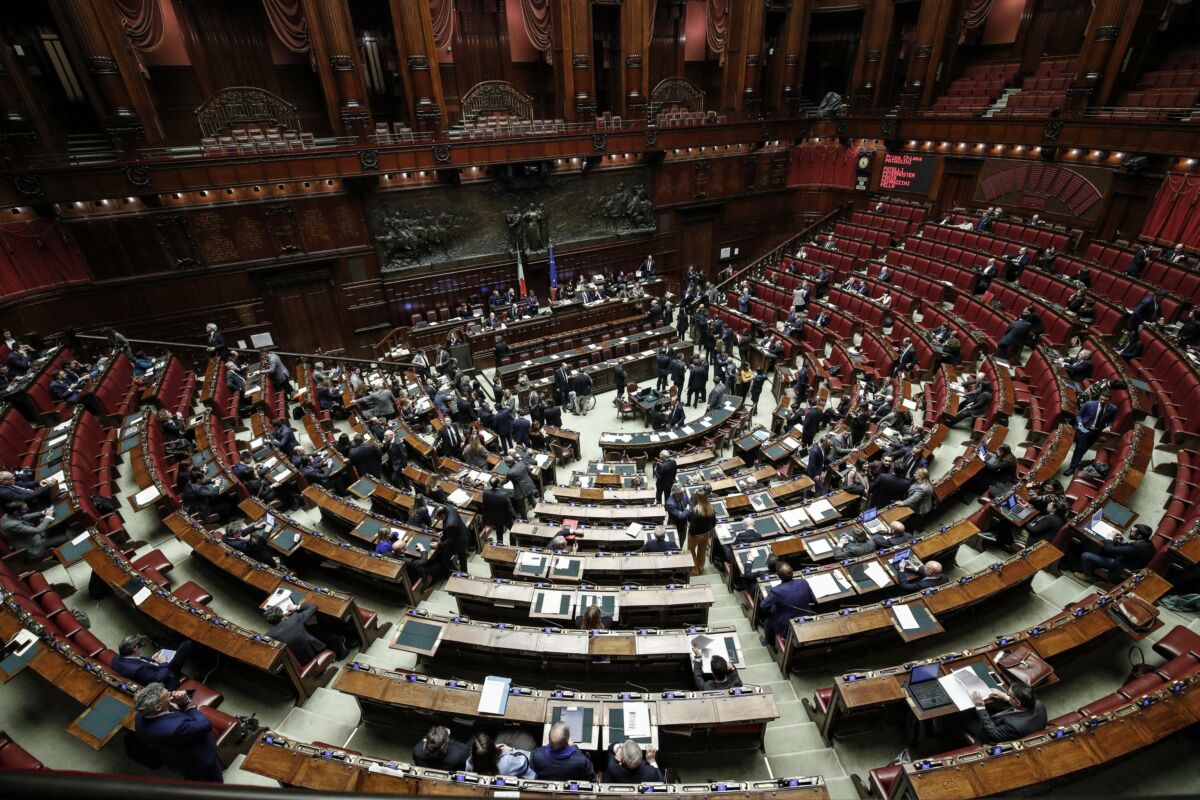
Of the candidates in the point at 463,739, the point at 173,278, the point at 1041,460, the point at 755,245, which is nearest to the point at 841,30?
the point at 755,245

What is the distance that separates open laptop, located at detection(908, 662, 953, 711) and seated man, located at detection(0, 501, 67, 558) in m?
9.62

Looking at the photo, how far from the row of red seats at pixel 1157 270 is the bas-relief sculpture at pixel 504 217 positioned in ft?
41.9

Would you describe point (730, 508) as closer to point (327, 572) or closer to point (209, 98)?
point (327, 572)

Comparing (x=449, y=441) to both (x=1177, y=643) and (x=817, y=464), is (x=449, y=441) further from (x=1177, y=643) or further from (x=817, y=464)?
(x=1177, y=643)

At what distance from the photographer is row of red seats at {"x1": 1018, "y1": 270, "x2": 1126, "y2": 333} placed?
1100cm

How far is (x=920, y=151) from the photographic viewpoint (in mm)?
19406

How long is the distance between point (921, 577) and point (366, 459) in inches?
312

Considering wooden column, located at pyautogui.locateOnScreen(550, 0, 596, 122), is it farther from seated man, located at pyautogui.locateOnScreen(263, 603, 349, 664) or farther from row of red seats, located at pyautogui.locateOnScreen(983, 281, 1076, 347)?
seated man, located at pyautogui.locateOnScreen(263, 603, 349, 664)

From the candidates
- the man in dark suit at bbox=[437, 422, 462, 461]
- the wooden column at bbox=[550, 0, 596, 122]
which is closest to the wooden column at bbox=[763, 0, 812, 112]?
the wooden column at bbox=[550, 0, 596, 122]

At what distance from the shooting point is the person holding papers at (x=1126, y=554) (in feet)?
19.1

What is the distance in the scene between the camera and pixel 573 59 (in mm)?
17453

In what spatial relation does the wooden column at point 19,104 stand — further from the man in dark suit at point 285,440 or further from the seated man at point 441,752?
the seated man at point 441,752

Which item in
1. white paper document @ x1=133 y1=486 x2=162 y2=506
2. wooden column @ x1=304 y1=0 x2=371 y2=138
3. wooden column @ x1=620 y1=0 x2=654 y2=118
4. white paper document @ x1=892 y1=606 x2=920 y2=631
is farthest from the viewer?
wooden column @ x1=620 y1=0 x2=654 y2=118

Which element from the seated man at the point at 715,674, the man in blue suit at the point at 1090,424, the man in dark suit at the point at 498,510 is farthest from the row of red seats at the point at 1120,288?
the man in dark suit at the point at 498,510
